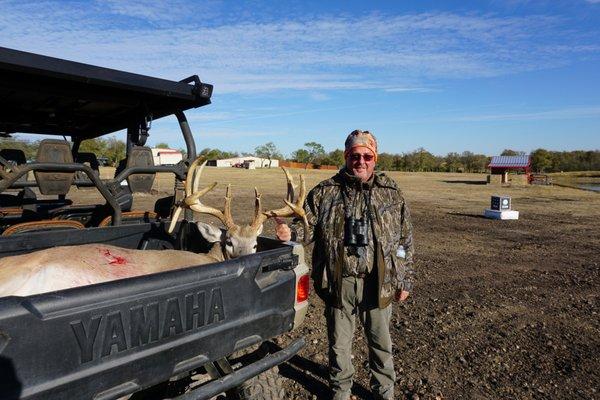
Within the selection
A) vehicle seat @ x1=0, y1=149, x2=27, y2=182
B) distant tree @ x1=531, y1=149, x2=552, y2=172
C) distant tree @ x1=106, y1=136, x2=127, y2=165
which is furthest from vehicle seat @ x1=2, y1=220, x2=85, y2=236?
distant tree @ x1=531, y1=149, x2=552, y2=172

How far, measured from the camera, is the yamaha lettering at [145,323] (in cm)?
192

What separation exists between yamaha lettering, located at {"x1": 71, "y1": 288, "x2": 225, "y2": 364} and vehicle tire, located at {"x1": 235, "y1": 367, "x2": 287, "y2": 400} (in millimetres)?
842

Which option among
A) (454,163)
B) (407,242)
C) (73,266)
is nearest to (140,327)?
(73,266)

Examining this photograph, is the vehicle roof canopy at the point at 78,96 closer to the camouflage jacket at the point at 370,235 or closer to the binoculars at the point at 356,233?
→ the camouflage jacket at the point at 370,235

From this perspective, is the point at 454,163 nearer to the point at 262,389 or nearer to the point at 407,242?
the point at 407,242

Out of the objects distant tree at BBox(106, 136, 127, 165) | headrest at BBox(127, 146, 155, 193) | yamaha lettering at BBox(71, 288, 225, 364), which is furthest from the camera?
distant tree at BBox(106, 136, 127, 165)

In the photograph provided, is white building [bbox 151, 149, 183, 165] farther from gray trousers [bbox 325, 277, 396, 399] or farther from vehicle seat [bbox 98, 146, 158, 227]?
gray trousers [bbox 325, 277, 396, 399]

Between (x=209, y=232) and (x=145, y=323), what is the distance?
2289mm

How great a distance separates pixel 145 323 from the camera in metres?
2.12

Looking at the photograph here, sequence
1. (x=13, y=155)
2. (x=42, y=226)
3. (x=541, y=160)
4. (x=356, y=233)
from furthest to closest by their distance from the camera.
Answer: (x=541, y=160), (x=13, y=155), (x=42, y=226), (x=356, y=233)

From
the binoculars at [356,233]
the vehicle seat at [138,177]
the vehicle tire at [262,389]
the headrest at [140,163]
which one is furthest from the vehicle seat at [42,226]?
the binoculars at [356,233]

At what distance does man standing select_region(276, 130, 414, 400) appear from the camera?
3596mm

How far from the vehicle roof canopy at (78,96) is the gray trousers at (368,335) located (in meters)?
2.23

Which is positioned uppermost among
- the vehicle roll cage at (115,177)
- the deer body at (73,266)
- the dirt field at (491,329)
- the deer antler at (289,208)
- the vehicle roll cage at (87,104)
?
the vehicle roll cage at (87,104)
